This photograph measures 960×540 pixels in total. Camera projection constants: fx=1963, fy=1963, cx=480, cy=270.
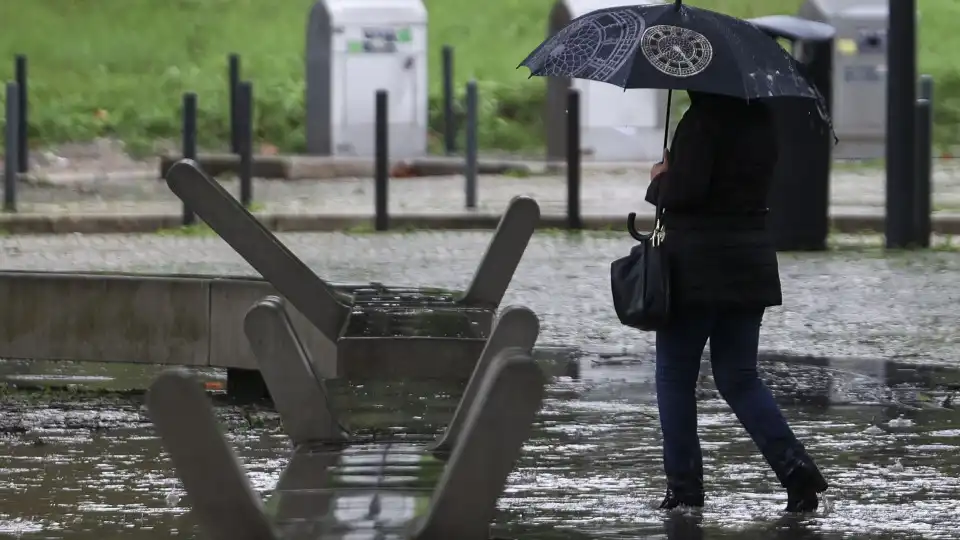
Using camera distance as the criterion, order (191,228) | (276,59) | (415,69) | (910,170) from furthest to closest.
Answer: (276,59) → (415,69) → (191,228) → (910,170)

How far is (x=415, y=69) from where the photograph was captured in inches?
953

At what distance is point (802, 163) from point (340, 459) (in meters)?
9.18

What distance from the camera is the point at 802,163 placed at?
14.2 meters

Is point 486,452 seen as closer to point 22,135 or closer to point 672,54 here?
point 672,54

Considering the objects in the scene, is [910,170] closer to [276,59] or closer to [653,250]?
[653,250]

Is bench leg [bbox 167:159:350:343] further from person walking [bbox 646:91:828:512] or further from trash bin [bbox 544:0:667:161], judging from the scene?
trash bin [bbox 544:0:667:161]

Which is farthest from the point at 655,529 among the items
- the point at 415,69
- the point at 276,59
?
the point at 276,59

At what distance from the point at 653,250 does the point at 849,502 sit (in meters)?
1.10

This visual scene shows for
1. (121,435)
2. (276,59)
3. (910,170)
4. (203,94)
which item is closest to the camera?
(121,435)

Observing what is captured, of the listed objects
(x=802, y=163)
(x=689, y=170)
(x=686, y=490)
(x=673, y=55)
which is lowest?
(x=686, y=490)

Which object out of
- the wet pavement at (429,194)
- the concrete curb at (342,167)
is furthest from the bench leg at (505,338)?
the concrete curb at (342,167)

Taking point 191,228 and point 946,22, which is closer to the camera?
point 191,228

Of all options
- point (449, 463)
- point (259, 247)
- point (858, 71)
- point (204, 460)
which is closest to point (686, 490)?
point (449, 463)

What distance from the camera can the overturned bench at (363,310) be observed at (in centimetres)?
737
